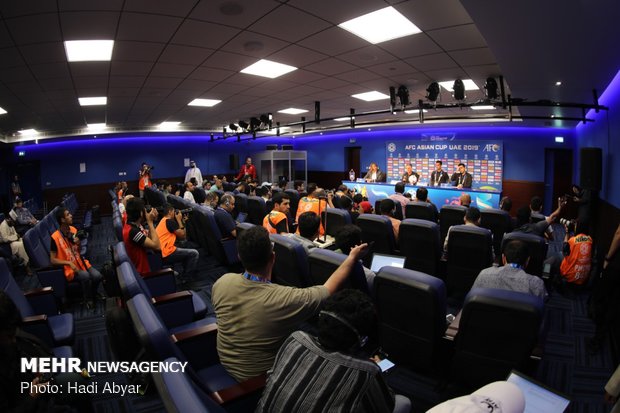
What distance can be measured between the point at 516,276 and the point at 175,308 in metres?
2.66

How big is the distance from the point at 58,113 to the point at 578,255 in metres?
9.47

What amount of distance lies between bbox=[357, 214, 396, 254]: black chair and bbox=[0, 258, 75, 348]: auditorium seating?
3.14 m

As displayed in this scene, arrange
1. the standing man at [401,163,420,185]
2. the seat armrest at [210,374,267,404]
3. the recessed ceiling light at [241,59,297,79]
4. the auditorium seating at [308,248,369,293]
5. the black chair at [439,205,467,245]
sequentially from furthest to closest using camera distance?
the standing man at [401,163,420,185] < the black chair at [439,205,467,245] < the recessed ceiling light at [241,59,297,79] < the auditorium seating at [308,248,369,293] < the seat armrest at [210,374,267,404]

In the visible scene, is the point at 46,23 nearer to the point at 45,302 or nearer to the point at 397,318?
the point at 45,302

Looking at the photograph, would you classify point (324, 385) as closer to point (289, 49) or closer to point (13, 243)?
point (289, 49)

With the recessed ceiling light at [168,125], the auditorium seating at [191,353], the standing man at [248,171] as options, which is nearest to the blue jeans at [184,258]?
the auditorium seating at [191,353]

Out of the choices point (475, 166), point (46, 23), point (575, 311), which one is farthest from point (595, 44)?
point (475, 166)

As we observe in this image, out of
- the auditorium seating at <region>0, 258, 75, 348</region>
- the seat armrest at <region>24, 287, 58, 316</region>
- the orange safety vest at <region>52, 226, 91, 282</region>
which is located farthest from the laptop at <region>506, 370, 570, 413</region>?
the orange safety vest at <region>52, 226, 91, 282</region>

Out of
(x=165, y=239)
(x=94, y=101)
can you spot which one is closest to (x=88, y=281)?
(x=165, y=239)

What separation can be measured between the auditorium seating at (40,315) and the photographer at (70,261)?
95cm

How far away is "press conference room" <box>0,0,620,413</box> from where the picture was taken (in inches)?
58.0

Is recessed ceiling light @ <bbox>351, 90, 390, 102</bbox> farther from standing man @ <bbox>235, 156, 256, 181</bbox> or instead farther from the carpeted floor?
standing man @ <bbox>235, 156, 256, 181</bbox>

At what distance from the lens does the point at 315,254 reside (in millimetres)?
2432

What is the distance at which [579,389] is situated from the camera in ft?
7.95
